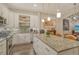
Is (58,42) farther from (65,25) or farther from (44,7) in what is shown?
(44,7)

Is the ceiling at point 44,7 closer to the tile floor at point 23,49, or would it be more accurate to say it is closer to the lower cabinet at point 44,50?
the lower cabinet at point 44,50

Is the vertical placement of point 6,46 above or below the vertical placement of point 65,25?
below

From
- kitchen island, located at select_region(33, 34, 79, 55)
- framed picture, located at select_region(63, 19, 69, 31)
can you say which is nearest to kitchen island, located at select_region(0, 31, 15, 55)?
kitchen island, located at select_region(33, 34, 79, 55)

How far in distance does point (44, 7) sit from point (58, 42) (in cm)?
73

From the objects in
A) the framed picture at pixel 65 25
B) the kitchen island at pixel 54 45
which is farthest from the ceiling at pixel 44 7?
the kitchen island at pixel 54 45

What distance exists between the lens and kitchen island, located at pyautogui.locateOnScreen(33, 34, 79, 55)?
1.85 metres

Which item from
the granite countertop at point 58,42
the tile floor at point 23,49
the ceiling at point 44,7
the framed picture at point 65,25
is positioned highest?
the ceiling at point 44,7

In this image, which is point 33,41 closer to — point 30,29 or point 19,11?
point 30,29

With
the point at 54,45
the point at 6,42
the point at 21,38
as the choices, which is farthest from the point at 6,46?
the point at 54,45

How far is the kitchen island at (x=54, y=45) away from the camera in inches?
72.8

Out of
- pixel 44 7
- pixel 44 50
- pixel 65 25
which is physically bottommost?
pixel 44 50

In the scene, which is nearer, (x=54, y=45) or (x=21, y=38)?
(x=54, y=45)

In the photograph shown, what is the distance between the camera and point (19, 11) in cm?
205

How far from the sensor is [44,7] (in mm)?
2115
